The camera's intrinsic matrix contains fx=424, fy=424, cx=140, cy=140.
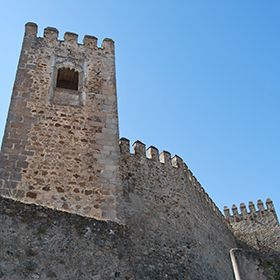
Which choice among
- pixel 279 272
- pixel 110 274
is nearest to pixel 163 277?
pixel 279 272

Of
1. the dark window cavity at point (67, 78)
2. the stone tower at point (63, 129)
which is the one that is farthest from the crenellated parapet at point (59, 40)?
the dark window cavity at point (67, 78)

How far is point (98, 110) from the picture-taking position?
432 inches

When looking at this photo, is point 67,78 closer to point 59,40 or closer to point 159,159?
point 59,40

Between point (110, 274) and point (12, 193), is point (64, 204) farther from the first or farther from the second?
point (110, 274)

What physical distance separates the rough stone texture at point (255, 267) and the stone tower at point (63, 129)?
3695 millimetres

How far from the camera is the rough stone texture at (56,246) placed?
464 cm

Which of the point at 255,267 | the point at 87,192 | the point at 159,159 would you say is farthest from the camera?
the point at 159,159

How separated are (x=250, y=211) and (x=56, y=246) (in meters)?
18.5

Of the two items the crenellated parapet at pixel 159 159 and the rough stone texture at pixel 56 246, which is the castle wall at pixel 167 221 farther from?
the rough stone texture at pixel 56 246

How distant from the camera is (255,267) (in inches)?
221

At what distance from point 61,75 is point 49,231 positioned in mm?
7552

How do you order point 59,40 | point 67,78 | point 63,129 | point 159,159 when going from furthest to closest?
point 159,159 < point 59,40 < point 67,78 < point 63,129

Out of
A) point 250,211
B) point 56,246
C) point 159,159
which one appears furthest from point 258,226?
point 56,246

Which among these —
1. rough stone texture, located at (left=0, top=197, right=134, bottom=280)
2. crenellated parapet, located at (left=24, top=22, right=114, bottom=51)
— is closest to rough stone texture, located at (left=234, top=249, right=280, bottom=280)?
rough stone texture, located at (left=0, top=197, right=134, bottom=280)
